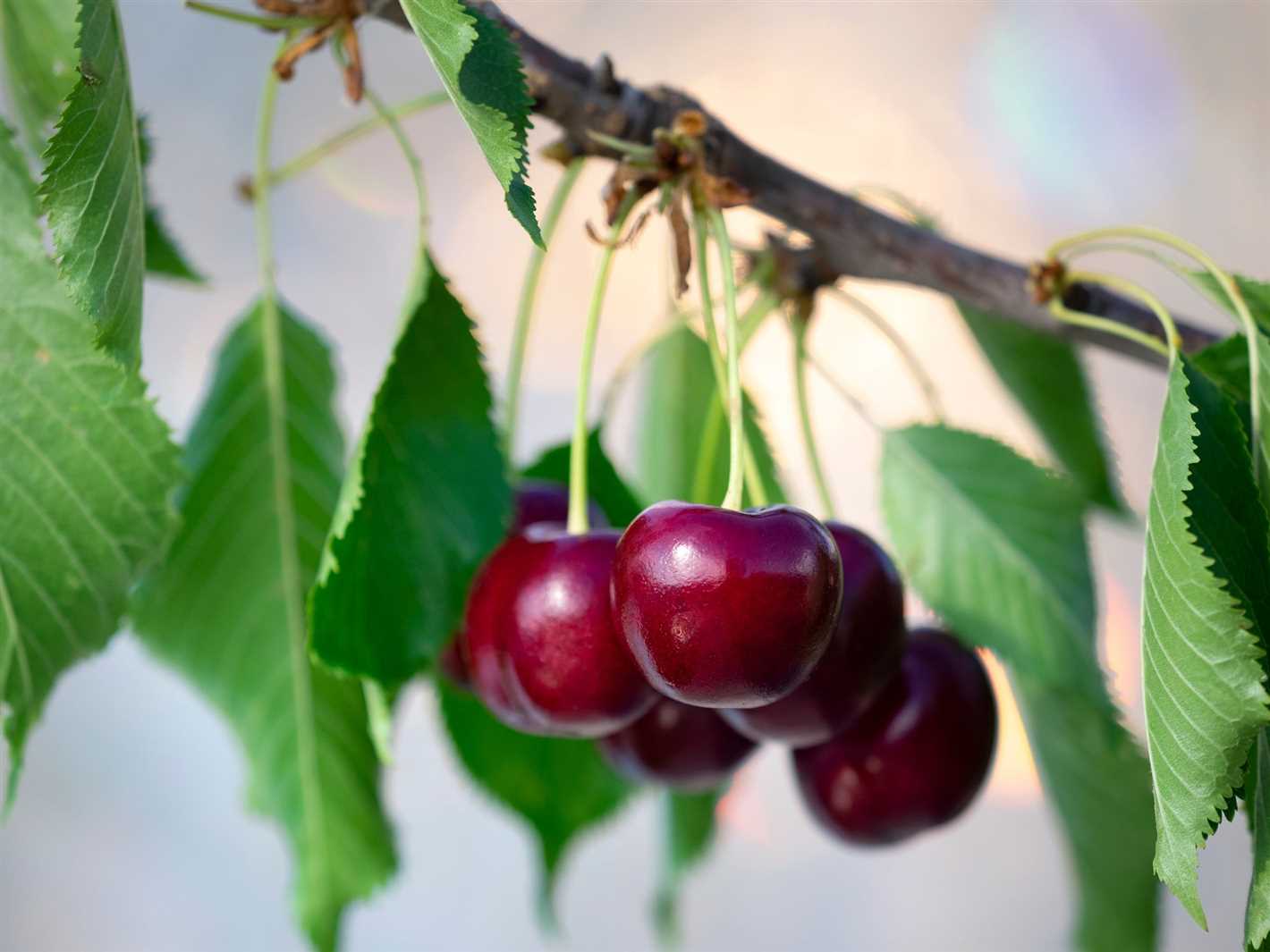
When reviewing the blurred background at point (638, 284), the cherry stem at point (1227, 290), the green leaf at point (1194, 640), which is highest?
the cherry stem at point (1227, 290)

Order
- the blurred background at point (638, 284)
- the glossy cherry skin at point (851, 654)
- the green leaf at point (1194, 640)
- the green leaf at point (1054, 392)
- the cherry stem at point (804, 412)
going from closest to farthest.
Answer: the green leaf at point (1194, 640)
the glossy cherry skin at point (851, 654)
the cherry stem at point (804, 412)
the green leaf at point (1054, 392)
the blurred background at point (638, 284)

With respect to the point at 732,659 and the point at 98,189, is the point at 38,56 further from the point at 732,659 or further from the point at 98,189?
the point at 732,659

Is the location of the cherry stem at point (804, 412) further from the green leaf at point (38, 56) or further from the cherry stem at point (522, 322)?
the green leaf at point (38, 56)

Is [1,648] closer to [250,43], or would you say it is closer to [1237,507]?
[1237,507]

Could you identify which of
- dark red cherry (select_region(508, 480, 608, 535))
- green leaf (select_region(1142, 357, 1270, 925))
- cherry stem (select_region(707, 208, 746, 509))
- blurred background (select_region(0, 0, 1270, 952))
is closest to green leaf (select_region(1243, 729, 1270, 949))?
green leaf (select_region(1142, 357, 1270, 925))

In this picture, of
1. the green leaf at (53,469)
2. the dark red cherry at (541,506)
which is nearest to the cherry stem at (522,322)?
the dark red cherry at (541,506)

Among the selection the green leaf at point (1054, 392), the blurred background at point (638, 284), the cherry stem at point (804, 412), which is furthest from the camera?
the blurred background at point (638, 284)
